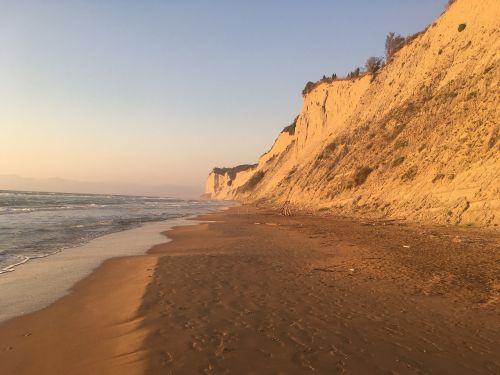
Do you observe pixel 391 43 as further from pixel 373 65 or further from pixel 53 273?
pixel 53 273

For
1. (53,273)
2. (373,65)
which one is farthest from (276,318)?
(373,65)

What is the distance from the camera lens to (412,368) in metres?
4.21

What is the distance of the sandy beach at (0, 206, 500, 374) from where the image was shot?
4.39 meters

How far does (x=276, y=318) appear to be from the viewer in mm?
5820

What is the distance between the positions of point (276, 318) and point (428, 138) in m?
19.9

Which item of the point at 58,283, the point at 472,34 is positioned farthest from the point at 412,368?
the point at 472,34

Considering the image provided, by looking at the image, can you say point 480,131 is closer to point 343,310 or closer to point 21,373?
point 343,310

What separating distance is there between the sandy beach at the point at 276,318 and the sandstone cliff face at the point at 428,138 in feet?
21.4

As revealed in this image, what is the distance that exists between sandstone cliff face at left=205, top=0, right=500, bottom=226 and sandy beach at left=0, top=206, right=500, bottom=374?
653cm

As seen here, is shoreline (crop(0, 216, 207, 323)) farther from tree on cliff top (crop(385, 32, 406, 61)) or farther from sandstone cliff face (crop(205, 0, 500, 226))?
tree on cliff top (crop(385, 32, 406, 61))

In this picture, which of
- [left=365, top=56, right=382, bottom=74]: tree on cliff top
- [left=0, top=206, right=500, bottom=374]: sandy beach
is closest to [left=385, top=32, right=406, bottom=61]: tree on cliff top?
[left=365, top=56, right=382, bottom=74]: tree on cliff top

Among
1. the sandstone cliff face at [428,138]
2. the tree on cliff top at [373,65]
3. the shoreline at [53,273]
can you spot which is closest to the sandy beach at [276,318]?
the shoreline at [53,273]

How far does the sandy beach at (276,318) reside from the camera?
4.39 metres

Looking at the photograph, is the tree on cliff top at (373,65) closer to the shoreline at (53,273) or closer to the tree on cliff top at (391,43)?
the tree on cliff top at (391,43)
